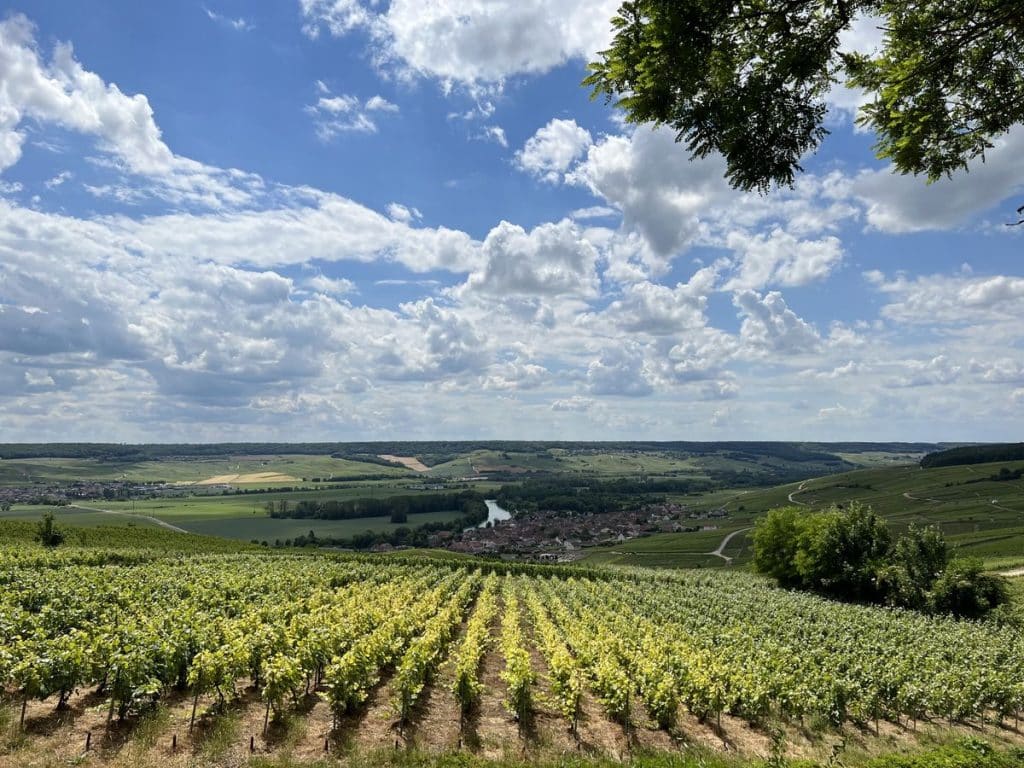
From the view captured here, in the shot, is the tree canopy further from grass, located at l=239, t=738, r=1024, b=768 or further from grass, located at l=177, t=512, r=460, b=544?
grass, located at l=177, t=512, r=460, b=544

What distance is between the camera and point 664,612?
120 feet

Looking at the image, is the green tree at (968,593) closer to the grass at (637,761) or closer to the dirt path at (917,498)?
the grass at (637,761)

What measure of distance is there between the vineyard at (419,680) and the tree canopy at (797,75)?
14340 millimetres

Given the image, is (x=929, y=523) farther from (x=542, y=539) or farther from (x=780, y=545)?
(x=542, y=539)

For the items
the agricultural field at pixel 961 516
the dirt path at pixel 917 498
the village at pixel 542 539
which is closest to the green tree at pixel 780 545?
the agricultural field at pixel 961 516

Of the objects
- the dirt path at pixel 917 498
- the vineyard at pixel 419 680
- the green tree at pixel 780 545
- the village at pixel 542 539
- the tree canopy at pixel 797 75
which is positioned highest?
the tree canopy at pixel 797 75

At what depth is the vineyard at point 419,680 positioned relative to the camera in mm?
13281

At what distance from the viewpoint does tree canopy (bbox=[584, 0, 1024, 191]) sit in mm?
8562

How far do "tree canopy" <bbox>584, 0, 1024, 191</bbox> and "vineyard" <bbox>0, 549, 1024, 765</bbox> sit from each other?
47.0 ft

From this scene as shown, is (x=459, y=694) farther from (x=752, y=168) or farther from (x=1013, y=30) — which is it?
(x=1013, y=30)

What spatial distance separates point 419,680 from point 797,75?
1840 cm

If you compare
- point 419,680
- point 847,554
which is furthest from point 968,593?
point 419,680

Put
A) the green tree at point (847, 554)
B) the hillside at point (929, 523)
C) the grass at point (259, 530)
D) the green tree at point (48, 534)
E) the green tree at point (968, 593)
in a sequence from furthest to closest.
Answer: the grass at point (259, 530) < the hillside at point (929, 523) < the green tree at point (48, 534) < the green tree at point (847, 554) < the green tree at point (968, 593)

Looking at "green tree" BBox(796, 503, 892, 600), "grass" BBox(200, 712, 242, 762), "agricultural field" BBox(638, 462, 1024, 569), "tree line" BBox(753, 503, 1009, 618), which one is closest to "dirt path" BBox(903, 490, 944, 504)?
"agricultural field" BBox(638, 462, 1024, 569)
